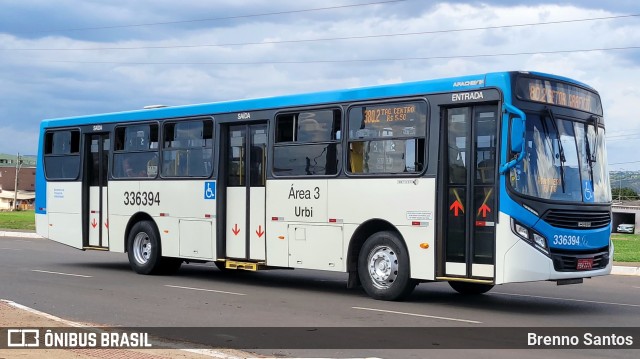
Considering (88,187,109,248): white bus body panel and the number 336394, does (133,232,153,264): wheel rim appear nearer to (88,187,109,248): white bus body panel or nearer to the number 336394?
the number 336394

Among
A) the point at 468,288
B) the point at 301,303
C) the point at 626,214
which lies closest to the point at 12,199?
the point at 626,214

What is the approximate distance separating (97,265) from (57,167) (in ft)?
8.56

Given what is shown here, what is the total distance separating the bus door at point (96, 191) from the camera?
20391 mm

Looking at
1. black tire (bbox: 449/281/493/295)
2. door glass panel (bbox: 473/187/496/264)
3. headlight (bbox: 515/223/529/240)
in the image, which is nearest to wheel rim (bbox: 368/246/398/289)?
door glass panel (bbox: 473/187/496/264)

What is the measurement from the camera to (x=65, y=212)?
2119 centimetres

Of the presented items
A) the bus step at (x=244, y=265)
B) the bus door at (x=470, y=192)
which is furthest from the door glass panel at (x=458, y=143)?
the bus step at (x=244, y=265)

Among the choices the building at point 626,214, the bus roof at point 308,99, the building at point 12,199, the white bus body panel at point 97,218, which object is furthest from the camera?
the building at point 12,199

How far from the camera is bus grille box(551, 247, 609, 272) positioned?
12.8 metres

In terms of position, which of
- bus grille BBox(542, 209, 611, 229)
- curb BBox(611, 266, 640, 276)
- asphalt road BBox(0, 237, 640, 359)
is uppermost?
bus grille BBox(542, 209, 611, 229)

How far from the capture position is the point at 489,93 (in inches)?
513

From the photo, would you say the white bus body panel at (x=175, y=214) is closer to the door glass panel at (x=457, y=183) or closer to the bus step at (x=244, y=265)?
the bus step at (x=244, y=265)

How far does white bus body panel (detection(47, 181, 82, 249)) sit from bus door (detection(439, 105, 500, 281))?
10391 mm

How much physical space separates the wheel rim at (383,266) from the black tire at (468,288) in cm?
186

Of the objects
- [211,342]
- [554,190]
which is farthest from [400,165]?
[211,342]
